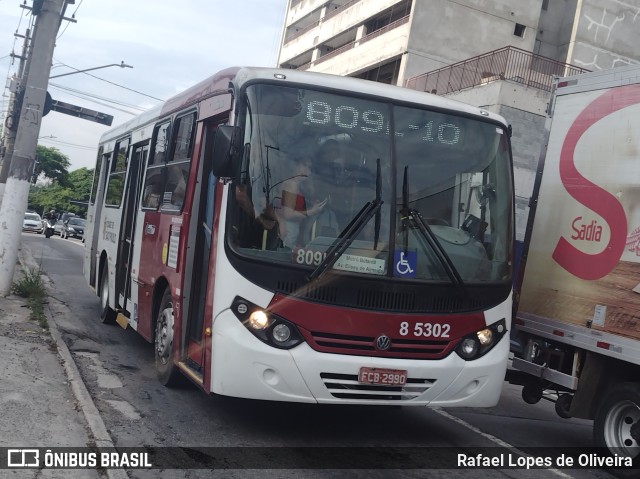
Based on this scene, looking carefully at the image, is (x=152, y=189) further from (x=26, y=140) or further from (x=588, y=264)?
(x=588, y=264)

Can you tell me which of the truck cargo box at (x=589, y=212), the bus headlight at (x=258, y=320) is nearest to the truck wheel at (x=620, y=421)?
the truck cargo box at (x=589, y=212)

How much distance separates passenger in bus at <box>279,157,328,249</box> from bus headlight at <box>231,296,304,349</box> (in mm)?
555

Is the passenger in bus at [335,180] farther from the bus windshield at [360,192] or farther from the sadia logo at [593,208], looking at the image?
the sadia logo at [593,208]

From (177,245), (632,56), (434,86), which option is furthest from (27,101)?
(632,56)

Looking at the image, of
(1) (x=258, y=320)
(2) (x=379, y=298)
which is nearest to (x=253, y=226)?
(1) (x=258, y=320)

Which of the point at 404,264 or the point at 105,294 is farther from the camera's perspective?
the point at 105,294

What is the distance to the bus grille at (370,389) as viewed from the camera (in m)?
5.76

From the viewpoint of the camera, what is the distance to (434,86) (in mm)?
26078

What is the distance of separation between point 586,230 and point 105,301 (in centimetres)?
713

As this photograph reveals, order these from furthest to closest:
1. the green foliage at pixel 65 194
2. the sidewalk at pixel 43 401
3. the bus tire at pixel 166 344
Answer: the green foliage at pixel 65 194
the bus tire at pixel 166 344
the sidewalk at pixel 43 401

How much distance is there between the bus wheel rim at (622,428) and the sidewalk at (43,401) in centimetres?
414

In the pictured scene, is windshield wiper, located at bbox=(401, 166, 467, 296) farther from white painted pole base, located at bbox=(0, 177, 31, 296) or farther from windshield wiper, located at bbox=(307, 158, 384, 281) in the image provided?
white painted pole base, located at bbox=(0, 177, 31, 296)

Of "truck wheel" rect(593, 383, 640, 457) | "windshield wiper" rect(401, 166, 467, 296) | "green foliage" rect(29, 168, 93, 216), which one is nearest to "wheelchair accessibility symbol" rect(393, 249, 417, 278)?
"windshield wiper" rect(401, 166, 467, 296)

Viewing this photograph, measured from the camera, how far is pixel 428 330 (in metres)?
6.00
